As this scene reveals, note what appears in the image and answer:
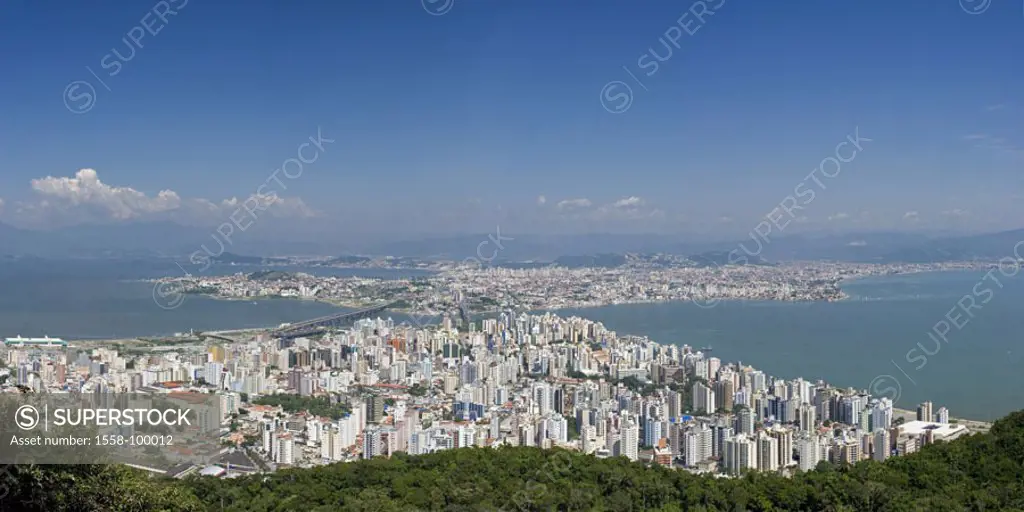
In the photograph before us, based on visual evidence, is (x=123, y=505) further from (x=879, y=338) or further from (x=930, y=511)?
(x=879, y=338)

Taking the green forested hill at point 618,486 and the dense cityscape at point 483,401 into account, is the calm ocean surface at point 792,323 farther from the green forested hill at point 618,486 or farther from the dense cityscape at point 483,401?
the green forested hill at point 618,486

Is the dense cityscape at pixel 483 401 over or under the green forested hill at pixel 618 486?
under

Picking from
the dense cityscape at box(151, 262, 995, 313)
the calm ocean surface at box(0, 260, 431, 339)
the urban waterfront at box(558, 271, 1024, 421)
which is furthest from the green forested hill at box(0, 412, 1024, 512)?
the dense cityscape at box(151, 262, 995, 313)

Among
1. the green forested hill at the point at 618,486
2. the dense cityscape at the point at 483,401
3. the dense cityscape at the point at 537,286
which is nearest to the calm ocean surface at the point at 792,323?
the dense cityscape at the point at 537,286

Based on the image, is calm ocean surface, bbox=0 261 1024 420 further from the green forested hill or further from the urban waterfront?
the green forested hill

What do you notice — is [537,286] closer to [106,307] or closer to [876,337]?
[876,337]

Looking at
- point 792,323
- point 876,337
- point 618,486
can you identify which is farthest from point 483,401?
point 792,323

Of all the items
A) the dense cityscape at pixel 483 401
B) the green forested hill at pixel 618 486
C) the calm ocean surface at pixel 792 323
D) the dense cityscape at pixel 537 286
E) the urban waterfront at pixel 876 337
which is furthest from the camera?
the dense cityscape at pixel 537 286
